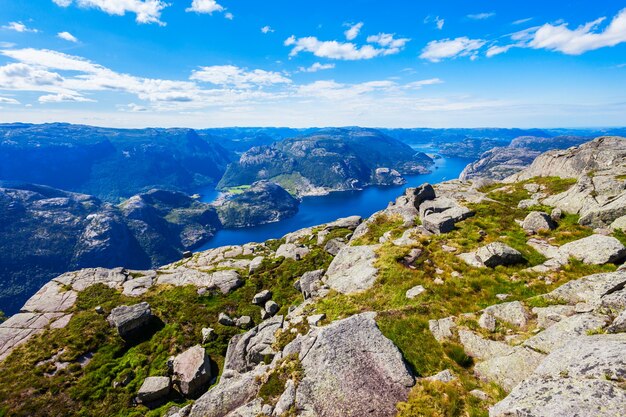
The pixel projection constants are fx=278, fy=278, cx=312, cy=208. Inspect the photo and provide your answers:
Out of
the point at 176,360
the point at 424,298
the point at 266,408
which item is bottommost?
the point at 176,360

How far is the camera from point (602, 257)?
20203 millimetres

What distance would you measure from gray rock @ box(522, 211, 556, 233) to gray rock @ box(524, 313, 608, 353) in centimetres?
1666

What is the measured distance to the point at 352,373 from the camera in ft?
48.7

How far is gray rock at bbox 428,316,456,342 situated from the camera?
16.7 meters

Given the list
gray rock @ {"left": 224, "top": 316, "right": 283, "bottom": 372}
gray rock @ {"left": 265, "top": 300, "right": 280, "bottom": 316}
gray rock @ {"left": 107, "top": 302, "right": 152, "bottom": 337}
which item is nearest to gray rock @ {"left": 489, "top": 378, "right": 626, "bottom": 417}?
gray rock @ {"left": 224, "top": 316, "right": 283, "bottom": 372}

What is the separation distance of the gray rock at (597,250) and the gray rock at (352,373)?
1725 centimetres

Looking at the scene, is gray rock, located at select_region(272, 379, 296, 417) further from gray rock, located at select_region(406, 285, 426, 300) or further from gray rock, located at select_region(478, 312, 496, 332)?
gray rock, located at select_region(478, 312, 496, 332)

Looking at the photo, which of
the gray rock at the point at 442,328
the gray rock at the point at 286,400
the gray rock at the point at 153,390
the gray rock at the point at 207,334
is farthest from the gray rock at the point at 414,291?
the gray rock at the point at 207,334

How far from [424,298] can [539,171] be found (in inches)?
2257

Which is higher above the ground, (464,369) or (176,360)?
(464,369)

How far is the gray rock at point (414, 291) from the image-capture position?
21.7 m

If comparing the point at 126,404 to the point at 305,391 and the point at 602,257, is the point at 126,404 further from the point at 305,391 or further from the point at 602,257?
the point at 602,257

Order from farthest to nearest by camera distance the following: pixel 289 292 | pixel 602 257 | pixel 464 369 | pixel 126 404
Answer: pixel 289 292 → pixel 126 404 → pixel 602 257 → pixel 464 369

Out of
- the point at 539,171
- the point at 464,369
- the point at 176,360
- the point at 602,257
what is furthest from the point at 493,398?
the point at 539,171
